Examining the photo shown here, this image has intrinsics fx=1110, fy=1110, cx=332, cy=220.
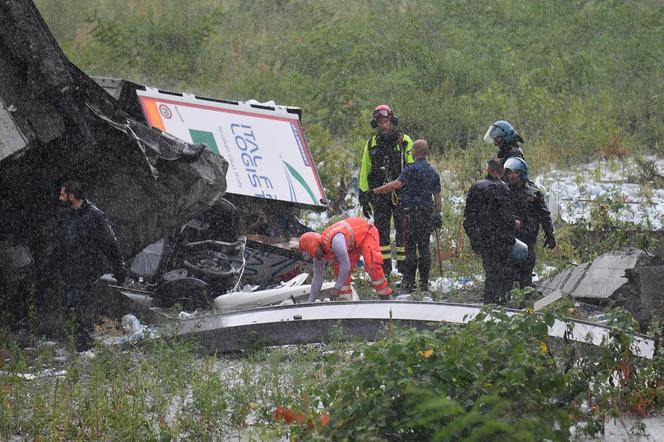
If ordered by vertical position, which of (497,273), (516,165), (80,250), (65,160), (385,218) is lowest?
(497,273)

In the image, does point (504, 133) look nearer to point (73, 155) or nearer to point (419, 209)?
point (419, 209)

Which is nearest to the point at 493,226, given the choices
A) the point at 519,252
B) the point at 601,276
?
the point at 519,252

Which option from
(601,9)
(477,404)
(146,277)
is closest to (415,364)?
(477,404)

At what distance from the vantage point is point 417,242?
11.0m

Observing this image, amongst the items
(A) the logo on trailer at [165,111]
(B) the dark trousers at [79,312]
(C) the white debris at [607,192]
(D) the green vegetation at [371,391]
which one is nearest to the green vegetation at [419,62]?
(C) the white debris at [607,192]

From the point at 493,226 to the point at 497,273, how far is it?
1.55 ft

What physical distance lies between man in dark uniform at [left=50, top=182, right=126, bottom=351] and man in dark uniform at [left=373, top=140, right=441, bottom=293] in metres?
3.13

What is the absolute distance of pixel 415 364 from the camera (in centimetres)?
512

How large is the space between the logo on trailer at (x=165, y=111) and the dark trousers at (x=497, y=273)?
4.21 meters

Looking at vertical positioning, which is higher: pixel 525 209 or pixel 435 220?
pixel 525 209

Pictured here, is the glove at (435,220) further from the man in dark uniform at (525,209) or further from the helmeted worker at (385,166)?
the man in dark uniform at (525,209)

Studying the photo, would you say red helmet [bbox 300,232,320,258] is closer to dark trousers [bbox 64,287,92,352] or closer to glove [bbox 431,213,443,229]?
glove [bbox 431,213,443,229]

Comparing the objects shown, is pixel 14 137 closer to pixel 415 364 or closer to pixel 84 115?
pixel 84 115

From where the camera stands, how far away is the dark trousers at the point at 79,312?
348 inches
